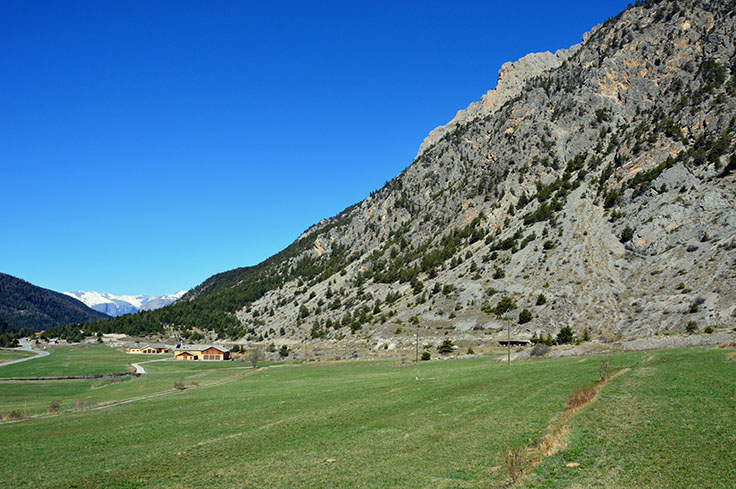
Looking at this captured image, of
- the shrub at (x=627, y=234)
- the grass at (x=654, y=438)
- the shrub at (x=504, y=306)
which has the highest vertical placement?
the shrub at (x=627, y=234)

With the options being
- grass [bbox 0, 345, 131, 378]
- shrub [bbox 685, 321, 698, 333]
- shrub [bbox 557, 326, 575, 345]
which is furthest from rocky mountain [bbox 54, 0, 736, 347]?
grass [bbox 0, 345, 131, 378]

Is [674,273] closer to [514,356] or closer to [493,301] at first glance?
[493,301]

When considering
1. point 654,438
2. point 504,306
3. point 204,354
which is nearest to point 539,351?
point 504,306

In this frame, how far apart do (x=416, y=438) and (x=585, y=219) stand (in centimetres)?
11716

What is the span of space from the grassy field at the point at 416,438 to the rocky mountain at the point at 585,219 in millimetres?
57296

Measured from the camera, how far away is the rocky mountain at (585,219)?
92.6m

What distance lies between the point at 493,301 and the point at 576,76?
362 ft

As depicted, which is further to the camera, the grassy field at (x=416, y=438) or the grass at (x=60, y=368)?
the grass at (x=60, y=368)

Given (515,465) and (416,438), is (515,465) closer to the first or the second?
(515,465)

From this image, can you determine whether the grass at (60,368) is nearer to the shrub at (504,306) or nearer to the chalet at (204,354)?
the chalet at (204,354)

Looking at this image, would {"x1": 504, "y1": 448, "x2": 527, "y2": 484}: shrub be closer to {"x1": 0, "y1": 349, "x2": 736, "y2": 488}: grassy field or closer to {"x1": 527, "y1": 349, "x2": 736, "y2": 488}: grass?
{"x1": 0, "y1": 349, "x2": 736, "y2": 488}: grassy field

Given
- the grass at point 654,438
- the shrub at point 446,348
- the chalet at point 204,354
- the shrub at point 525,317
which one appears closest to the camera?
the grass at point 654,438

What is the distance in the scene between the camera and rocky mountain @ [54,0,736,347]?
9262 centimetres

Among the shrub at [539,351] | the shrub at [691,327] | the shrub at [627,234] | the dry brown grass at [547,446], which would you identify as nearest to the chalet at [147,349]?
the shrub at [539,351]
